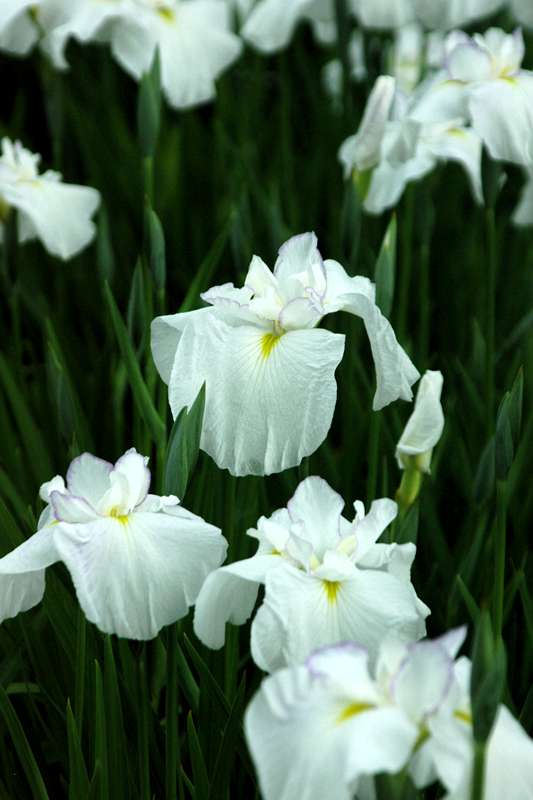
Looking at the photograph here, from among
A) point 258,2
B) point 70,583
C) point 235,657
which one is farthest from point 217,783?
point 258,2

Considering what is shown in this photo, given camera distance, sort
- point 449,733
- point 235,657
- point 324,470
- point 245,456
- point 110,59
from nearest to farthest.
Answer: point 449,733, point 245,456, point 235,657, point 324,470, point 110,59

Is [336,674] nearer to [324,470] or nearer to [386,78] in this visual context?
[324,470]

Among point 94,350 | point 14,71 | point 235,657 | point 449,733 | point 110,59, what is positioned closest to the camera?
point 449,733

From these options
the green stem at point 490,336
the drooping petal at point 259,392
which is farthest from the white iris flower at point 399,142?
the drooping petal at point 259,392

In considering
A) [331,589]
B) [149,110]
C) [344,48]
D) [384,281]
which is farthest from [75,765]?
[344,48]

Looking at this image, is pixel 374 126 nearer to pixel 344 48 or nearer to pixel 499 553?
pixel 499 553

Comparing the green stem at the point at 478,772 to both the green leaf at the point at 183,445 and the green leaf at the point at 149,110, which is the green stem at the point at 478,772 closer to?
the green leaf at the point at 183,445
